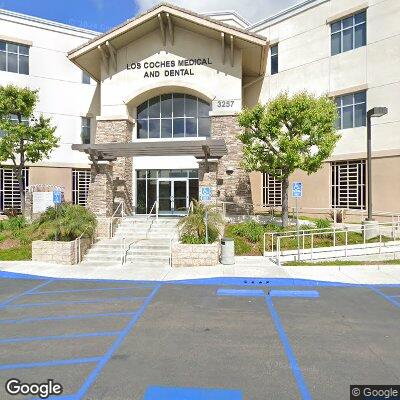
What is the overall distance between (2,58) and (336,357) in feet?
94.6

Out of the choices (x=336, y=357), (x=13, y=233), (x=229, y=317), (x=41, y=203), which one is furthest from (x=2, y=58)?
(x=336, y=357)

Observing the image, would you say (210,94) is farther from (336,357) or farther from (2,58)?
(336,357)

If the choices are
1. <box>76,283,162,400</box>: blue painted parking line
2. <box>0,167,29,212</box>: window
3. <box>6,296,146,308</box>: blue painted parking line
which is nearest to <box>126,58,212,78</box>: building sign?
<box>0,167,29,212</box>: window

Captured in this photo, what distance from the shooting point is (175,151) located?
1947 centimetres

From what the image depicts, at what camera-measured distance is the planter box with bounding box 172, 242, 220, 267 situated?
1386 centimetres

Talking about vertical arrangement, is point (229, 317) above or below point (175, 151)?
below

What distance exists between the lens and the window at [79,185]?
2755 cm

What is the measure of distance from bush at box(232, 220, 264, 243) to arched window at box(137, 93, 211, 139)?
842 centimetres

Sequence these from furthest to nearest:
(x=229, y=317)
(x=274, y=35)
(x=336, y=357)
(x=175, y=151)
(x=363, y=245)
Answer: (x=274, y=35), (x=175, y=151), (x=363, y=245), (x=229, y=317), (x=336, y=357)

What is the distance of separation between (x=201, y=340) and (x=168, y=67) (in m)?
20.5

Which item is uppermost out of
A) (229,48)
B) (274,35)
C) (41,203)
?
(274,35)

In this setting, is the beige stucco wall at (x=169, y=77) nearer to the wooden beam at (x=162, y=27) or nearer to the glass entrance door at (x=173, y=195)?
the wooden beam at (x=162, y=27)

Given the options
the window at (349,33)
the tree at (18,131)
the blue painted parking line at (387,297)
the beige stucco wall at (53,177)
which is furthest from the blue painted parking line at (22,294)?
the window at (349,33)

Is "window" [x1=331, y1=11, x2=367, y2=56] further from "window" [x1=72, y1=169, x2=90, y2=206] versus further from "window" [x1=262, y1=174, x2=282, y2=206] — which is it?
"window" [x1=72, y1=169, x2=90, y2=206]
